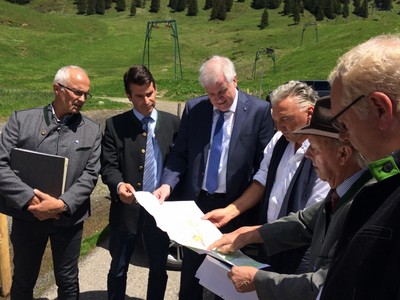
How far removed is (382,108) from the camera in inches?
54.2

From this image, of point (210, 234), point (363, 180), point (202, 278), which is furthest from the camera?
point (210, 234)

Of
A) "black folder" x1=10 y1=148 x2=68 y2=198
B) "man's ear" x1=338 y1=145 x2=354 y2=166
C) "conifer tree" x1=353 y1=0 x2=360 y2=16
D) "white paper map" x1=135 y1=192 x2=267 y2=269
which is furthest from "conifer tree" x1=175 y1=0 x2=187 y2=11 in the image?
"man's ear" x1=338 y1=145 x2=354 y2=166

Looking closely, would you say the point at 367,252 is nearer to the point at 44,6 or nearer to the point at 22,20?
the point at 22,20

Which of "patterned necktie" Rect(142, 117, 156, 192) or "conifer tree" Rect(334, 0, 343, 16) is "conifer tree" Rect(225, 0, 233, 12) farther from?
"patterned necktie" Rect(142, 117, 156, 192)

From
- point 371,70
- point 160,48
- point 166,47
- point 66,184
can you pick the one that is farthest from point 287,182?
point 166,47

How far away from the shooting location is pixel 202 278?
2666 millimetres

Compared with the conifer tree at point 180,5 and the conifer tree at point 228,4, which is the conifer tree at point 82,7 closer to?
the conifer tree at point 180,5

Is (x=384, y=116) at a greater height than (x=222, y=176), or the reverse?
(x=384, y=116)

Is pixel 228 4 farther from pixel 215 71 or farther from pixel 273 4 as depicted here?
pixel 215 71

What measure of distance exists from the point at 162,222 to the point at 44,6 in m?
98.0

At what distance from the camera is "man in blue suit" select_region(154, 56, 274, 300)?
354cm

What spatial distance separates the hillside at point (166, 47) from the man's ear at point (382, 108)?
74.9ft

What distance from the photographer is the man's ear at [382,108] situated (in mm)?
1353

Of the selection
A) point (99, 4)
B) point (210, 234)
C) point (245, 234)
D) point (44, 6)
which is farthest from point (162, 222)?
point (44, 6)
